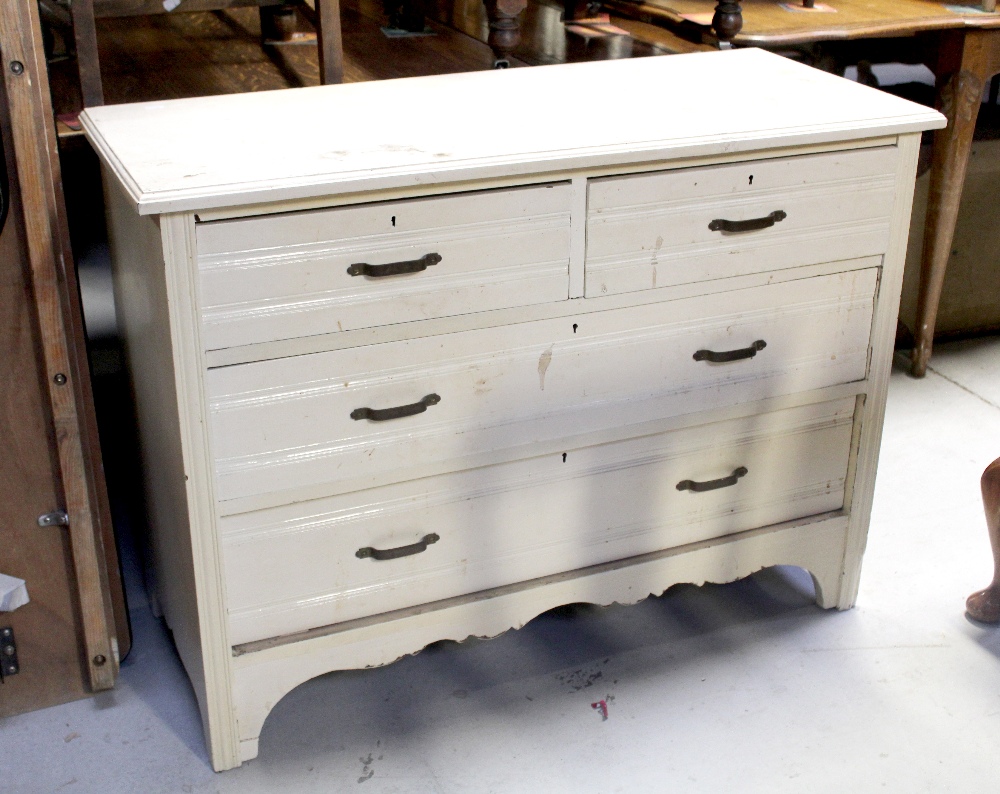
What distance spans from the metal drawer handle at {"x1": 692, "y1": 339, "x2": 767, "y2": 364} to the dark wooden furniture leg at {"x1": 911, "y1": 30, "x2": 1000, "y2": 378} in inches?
47.1

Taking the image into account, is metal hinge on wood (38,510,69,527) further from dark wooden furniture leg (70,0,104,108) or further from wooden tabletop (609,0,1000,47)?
wooden tabletop (609,0,1000,47)

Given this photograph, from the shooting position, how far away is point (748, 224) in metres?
1.78

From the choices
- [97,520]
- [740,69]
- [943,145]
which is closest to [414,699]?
[97,520]

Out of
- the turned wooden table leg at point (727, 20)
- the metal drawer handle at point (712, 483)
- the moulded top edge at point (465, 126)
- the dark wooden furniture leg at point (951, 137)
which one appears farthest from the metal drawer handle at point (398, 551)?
the dark wooden furniture leg at point (951, 137)

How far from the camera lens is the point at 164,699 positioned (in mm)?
1967

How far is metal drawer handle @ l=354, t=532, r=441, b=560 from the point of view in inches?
69.7

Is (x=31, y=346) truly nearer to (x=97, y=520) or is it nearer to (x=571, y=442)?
(x=97, y=520)

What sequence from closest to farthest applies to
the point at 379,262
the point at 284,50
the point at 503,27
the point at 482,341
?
the point at 379,262 < the point at 482,341 < the point at 503,27 < the point at 284,50

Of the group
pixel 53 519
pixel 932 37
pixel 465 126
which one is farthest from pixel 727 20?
pixel 53 519

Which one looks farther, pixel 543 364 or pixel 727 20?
pixel 727 20

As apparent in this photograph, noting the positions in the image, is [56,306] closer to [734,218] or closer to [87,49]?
[87,49]

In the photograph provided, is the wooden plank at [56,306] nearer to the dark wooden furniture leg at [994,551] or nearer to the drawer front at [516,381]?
the drawer front at [516,381]

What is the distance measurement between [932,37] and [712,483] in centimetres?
144

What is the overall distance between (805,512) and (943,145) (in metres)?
1.17
